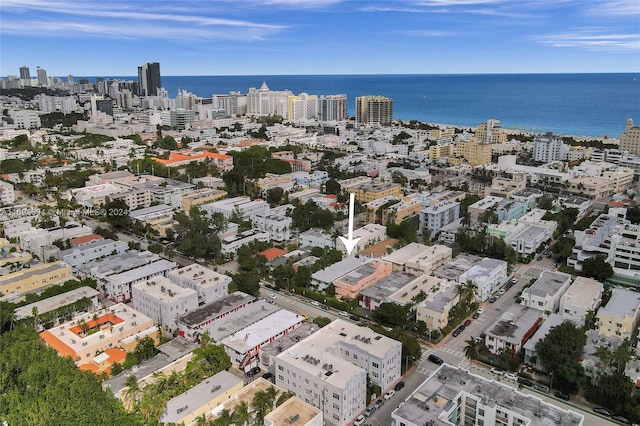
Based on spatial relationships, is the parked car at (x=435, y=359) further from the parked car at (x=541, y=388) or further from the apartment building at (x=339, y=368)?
the parked car at (x=541, y=388)

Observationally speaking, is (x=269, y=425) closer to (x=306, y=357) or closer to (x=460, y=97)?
(x=306, y=357)

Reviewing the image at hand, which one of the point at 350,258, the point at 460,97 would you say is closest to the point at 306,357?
the point at 350,258

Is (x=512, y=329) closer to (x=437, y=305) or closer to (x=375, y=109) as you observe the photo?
(x=437, y=305)

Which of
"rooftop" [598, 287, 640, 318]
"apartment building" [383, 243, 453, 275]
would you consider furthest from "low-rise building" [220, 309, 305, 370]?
"rooftop" [598, 287, 640, 318]

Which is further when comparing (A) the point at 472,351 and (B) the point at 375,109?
(B) the point at 375,109

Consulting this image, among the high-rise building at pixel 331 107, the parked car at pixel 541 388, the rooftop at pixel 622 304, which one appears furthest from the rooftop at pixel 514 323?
the high-rise building at pixel 331 107

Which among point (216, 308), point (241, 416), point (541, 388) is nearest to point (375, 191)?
point (216, 308)
